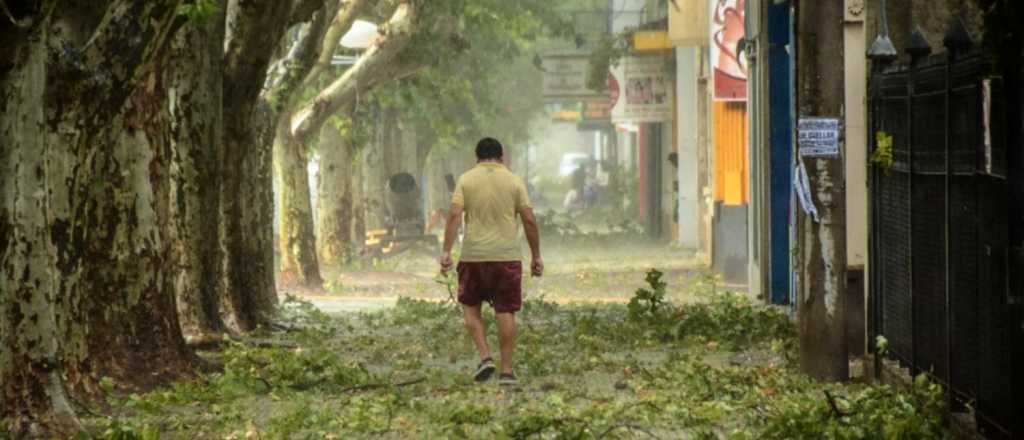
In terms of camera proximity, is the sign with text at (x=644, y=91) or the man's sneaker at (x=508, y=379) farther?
the sign with text at (x=644, y=91)

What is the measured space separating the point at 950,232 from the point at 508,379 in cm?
451

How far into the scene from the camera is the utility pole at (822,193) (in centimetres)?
1235

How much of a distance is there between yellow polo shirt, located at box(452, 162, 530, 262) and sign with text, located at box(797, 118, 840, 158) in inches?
90.7

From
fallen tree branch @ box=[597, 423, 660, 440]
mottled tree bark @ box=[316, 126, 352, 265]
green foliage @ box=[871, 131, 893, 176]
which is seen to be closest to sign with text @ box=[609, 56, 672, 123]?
mottled tree bark @ box=[316, 126, 352, 265]

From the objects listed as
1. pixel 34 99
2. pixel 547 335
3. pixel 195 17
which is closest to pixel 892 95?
pixel 195 17

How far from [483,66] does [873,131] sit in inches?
1184

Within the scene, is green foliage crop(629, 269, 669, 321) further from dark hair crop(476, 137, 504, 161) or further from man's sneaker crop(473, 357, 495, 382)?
man's sneaker crop(473, 357, 495, 382)

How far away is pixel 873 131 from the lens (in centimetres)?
1228

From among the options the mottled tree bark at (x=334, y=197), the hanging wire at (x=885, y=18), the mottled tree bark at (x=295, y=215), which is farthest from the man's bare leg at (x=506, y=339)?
the mottled tree bark at (x=334, y=197)

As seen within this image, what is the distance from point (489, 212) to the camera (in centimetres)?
1379

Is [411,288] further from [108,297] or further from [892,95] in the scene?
[892,95]

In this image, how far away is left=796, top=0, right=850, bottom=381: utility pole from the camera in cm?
1235

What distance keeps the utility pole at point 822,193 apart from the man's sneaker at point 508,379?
6.43 ft

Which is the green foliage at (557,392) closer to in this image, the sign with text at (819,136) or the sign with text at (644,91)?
the sign with text at (819,136)
